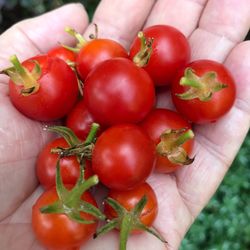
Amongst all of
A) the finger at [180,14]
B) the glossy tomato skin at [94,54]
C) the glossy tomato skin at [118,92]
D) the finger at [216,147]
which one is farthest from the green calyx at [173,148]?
the finger at [180,14]

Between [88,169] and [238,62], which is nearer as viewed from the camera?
[88,169]

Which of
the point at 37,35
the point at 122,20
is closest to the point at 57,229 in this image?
the point at 37,35

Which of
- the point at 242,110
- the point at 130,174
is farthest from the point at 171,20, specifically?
the point at 130,174

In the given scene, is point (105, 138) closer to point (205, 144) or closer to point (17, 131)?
point (17, 131)

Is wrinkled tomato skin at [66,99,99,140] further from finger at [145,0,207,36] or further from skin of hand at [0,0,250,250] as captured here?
finger at [145,0,207,36]

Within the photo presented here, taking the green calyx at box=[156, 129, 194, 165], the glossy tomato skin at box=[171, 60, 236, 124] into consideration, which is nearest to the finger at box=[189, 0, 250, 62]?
the glossy tomato skin at box=[171, 60, 236, 124]

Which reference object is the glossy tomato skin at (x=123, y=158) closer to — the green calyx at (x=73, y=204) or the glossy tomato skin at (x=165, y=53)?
the green calyx at (x=73, y=204)

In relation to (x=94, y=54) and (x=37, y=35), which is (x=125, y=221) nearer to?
(x=94, y=54)
